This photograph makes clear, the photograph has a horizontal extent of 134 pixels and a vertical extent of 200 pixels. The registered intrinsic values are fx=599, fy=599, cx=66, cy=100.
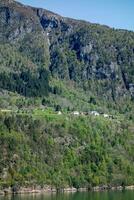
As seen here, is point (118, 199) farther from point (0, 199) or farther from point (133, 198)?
point (0, 199)

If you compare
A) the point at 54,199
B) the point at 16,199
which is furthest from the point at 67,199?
the point at 16,199

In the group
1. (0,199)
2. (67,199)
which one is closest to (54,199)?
(67,199)

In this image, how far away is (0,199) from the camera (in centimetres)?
18025

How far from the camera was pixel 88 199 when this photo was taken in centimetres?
17875

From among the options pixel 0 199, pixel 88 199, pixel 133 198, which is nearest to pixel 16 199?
pixel 0 199

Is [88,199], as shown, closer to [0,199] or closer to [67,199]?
[67,199]

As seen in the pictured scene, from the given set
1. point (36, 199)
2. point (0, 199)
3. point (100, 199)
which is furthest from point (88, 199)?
point (0, 199)

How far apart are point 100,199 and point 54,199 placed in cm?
1406

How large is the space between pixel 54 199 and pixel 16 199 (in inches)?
449

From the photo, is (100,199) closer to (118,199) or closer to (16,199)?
(118,199)

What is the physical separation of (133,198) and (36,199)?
29.2 metres

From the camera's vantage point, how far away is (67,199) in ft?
584

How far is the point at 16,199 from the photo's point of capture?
179875 mm

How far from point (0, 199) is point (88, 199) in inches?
1042
